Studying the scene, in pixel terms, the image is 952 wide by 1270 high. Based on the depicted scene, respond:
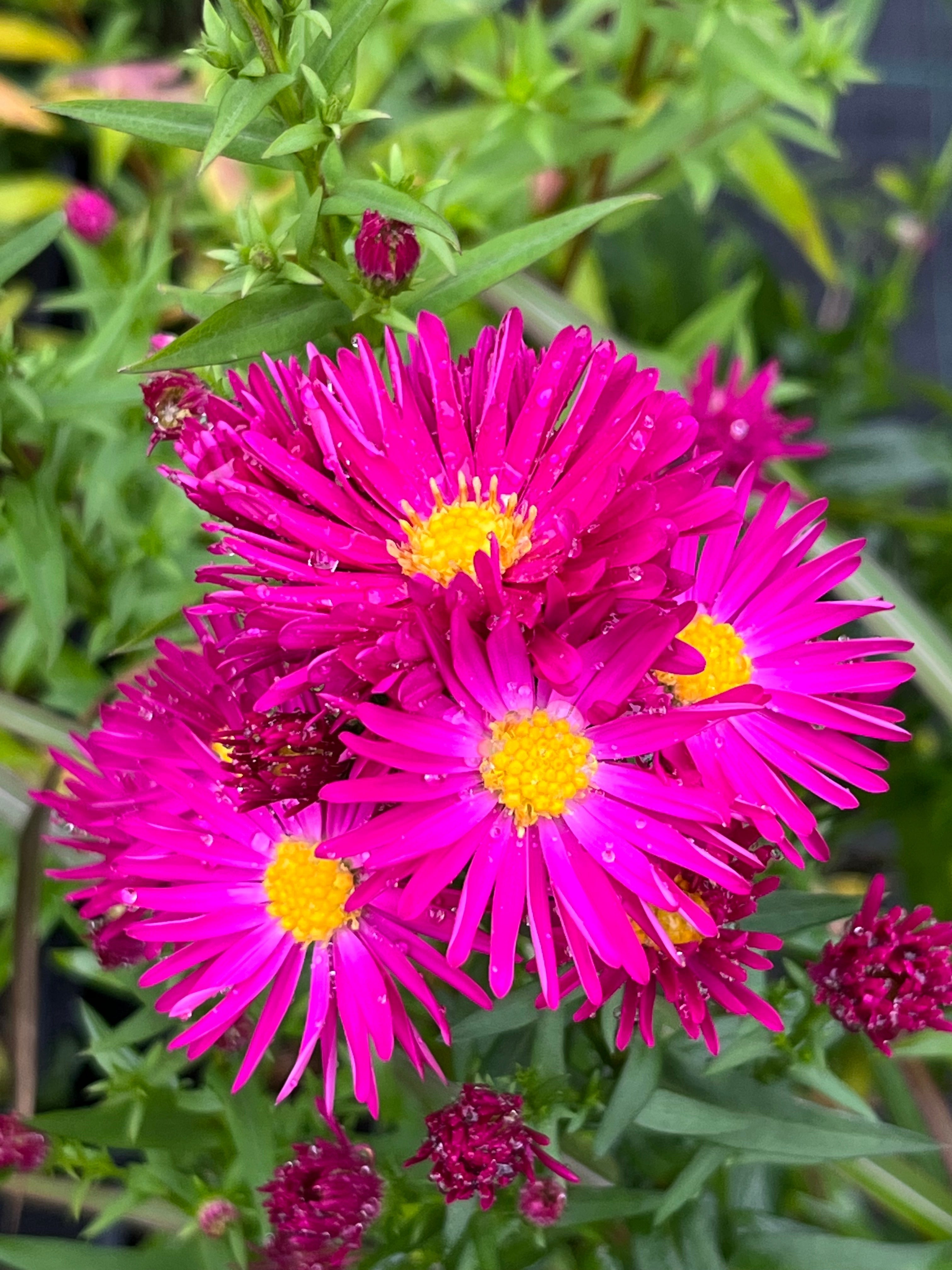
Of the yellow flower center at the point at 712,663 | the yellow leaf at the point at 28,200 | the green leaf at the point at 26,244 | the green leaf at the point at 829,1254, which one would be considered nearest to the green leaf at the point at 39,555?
the green leaf at the point at 26,244

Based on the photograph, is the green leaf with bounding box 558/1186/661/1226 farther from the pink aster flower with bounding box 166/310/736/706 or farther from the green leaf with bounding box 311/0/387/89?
the green leaf with bounding box 311/0/387/89

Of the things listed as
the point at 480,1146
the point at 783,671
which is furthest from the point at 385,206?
the point at 480,1146

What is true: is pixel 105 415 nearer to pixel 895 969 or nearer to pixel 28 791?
pixel 28 791

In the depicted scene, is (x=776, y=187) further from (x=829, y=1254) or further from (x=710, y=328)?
(x=829, y=1254)

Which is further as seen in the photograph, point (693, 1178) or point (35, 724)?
point (35, 724)

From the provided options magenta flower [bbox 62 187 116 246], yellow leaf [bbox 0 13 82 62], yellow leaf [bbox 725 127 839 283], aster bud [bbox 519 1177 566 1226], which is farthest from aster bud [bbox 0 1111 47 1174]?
yellow leaf [bbox 0 13 82 62]
